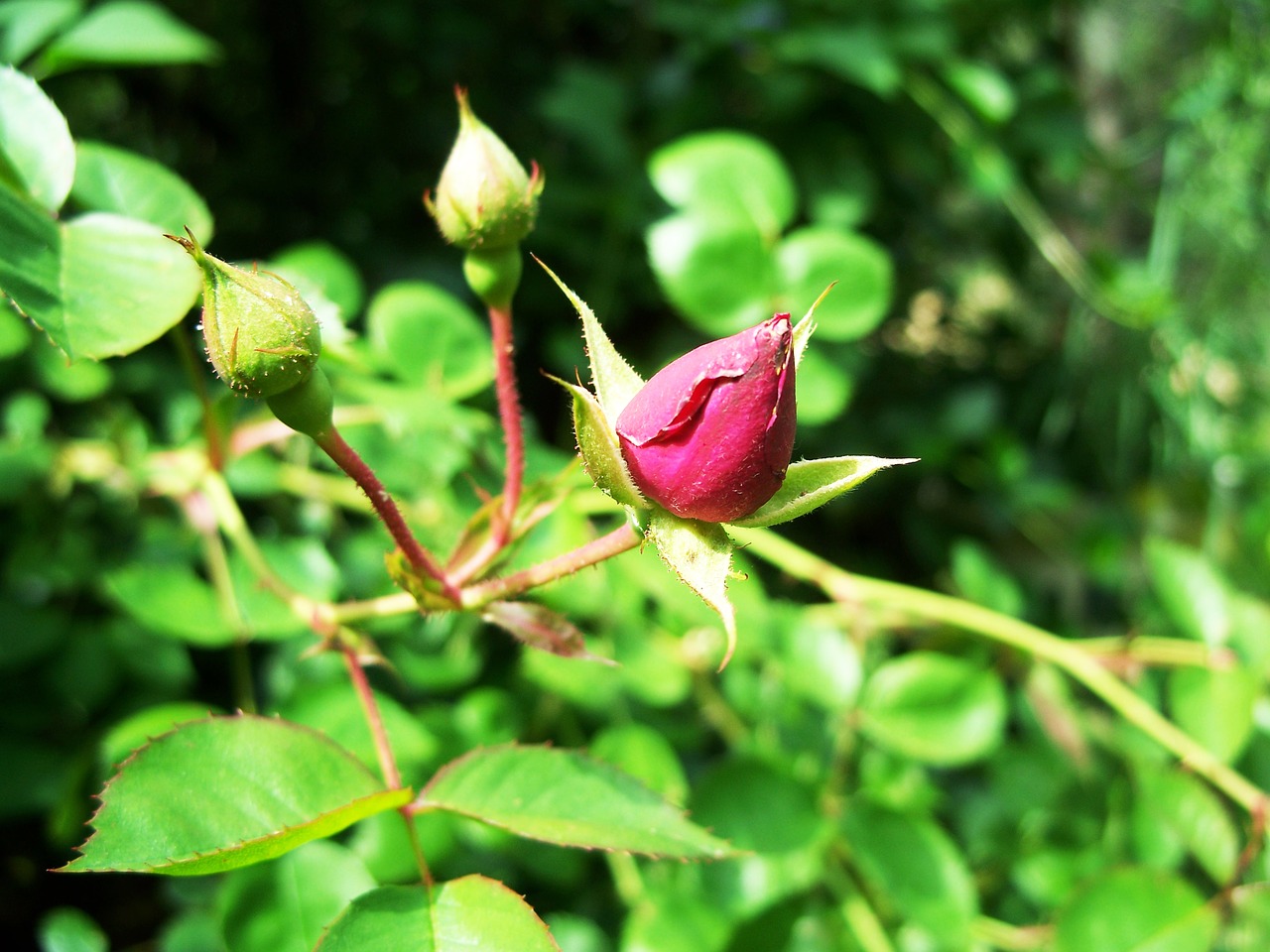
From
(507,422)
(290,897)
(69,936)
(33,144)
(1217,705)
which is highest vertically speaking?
(33,144)

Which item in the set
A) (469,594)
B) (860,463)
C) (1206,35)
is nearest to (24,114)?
(469,594)

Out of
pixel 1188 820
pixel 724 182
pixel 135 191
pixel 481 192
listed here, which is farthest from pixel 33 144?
pixel 1188 820

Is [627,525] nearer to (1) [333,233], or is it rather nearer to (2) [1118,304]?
(2) [1118,304]

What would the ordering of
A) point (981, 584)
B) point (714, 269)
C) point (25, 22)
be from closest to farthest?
1. point (25, 22)
2. point (714, 269)
3. point (981, 584)

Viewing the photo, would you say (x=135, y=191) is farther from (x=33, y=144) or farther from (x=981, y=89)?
(x=981, y=89)

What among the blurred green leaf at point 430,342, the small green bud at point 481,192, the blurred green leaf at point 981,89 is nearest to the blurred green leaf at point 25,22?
the blurred green leaf at point 430,342

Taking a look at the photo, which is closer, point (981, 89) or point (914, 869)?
point (914, 869)
